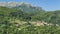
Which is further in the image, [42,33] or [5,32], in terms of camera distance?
[42,33]

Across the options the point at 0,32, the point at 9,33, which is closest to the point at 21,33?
the point at 9,33

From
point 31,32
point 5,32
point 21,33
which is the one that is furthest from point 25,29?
point 5,32

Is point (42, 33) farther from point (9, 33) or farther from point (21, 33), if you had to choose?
point (9, 33)

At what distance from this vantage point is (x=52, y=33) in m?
98.5

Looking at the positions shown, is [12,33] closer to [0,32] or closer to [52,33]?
[0,32]

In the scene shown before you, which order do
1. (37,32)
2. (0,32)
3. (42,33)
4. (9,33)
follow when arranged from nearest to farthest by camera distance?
(0,32) → (9,33) → (42,33) → (37,32)

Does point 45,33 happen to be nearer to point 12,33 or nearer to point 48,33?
Result: point 48,33

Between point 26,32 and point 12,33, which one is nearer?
point 12,33

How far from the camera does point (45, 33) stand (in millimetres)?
96000

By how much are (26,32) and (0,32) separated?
59.9ft

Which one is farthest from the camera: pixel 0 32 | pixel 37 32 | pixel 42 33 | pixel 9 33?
pixel 37 32

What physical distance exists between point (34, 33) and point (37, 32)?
11.0ft

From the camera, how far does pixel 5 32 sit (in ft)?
280

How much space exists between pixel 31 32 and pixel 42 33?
6667 millimetres
